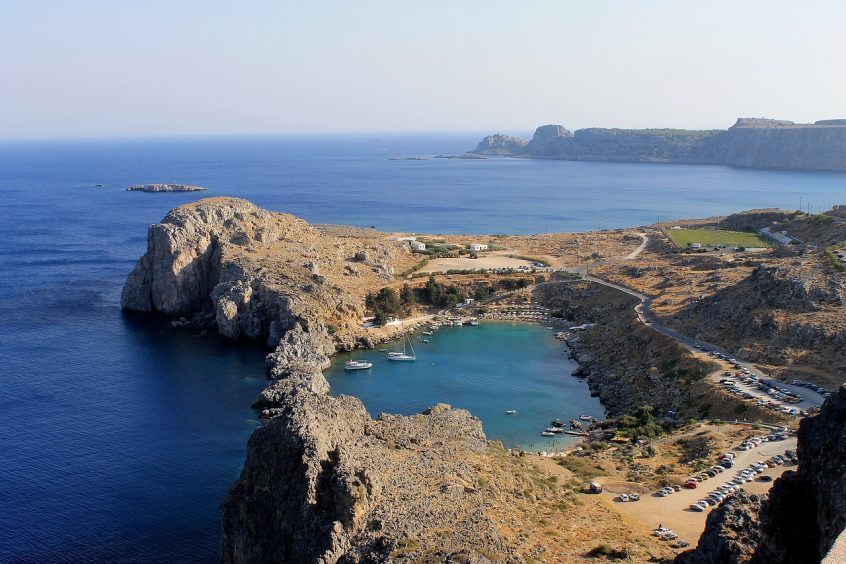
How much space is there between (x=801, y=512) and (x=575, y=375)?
42618mm

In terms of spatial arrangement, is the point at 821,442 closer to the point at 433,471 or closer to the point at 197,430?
the point at 433,471

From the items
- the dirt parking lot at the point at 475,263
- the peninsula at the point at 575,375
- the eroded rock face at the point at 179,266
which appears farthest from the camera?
the dirt parking lot at the point at 475,263

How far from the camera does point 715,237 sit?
345ft

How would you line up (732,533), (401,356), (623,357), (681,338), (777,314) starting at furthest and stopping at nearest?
(401,356) < (623,357) < (681,338) < (777,314) < (732,533)

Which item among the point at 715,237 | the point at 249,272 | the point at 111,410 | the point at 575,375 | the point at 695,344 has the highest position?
the point at 715,237

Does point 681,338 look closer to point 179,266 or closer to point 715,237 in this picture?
point 715,237

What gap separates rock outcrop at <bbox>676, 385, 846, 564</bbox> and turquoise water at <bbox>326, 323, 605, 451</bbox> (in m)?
26.0

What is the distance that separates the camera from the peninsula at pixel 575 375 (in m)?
28.0

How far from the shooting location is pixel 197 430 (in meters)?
51.9

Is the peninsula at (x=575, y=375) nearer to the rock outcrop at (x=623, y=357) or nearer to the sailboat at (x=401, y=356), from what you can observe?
the rock outcrop at (x=623, y=357)

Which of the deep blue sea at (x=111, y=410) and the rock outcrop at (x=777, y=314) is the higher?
the rock outcrop at (x=777, y=314)

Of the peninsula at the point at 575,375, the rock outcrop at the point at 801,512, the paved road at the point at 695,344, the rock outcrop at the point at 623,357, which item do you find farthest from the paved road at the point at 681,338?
the rock outcrop at the point at 801,512

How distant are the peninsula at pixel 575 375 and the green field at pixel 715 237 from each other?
848 millimetres

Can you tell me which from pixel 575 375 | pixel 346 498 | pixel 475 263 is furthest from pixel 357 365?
pixel 346 498
